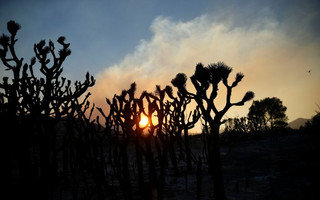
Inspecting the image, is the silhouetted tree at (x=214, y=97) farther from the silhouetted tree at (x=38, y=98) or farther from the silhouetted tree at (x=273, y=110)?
the silhouetted tree at (x=273, y=110)

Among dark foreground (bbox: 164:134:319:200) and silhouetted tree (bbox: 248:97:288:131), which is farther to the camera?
silhouetted tree (bbox: 248:97:288:131)

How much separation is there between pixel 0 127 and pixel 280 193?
7.86 metres

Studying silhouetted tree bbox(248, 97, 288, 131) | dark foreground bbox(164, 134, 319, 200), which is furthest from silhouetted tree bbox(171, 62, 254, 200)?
silhouetted tree bbox(248, 97, 288, 131)

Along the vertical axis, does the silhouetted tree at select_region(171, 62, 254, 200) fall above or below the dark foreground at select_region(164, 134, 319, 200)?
above

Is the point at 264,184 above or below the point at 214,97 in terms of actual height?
below

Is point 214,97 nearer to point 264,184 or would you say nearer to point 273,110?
point 264,184

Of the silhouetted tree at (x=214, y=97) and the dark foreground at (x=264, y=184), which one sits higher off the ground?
the silhouetted tree at (x=214, y=97)

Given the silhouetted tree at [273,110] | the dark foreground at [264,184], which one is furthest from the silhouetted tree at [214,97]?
the silhouetted tree at [273,110]

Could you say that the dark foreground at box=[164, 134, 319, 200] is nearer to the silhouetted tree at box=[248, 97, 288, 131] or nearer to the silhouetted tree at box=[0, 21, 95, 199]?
the silhouetted tree at box=[0, 21, 95, 199]

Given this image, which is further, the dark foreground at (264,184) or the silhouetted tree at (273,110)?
the silhouetted tree at (273,110)

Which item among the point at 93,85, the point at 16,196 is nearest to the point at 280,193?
the point at 16,196

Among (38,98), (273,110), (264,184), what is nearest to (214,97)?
(264,184)

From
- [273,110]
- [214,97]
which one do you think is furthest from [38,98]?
[273,110]

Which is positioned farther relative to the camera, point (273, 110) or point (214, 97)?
point (273, 110)
